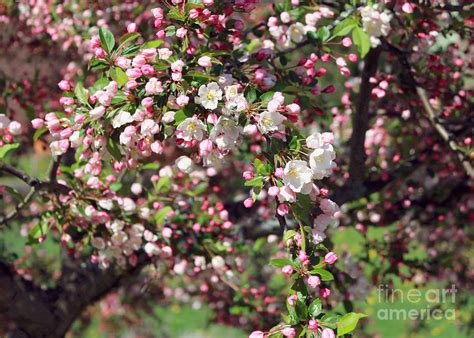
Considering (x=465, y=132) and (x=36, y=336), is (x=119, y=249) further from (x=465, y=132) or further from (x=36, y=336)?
(x=465, y=132)

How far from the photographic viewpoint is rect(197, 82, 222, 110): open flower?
2016 millimetres

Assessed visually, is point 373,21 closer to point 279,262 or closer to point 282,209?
point 282,209

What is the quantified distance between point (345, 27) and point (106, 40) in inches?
37.4

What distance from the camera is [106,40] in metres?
2.21

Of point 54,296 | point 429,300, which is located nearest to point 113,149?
point 54,296

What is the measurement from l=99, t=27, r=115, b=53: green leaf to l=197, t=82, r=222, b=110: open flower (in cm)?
39

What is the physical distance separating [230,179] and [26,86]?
5.92 ft

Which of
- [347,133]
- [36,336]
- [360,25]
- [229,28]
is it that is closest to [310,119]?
[360,25]

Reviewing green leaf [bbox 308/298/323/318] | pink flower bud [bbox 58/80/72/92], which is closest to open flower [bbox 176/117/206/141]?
pink flower bud [bbox 58/80/72/92]

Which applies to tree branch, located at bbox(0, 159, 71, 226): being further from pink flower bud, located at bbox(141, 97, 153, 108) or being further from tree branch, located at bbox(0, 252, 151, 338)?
pink flower bud, located at bbox(141, 97, 153, 108)

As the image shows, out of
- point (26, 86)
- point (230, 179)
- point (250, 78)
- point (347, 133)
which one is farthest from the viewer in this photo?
point (230, 179)

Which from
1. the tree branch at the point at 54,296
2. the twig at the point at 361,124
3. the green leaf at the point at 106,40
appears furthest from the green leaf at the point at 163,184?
the green leaf at the point at 106,40

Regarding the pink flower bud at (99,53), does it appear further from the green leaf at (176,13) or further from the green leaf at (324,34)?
the green leaf at (324,34)

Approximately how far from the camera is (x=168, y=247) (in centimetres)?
304
